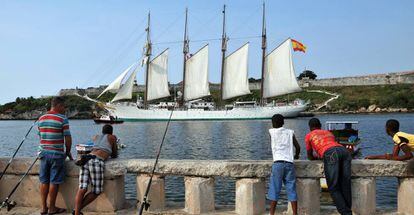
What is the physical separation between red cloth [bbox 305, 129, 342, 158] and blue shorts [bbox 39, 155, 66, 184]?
4.21m

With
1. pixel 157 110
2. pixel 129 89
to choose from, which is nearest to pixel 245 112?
pixel 157 110

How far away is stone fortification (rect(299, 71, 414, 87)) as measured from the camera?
455 ft

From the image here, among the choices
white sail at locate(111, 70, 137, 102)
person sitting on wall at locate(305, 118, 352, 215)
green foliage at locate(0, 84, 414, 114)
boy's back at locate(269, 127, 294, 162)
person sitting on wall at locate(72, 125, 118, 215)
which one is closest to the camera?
person sitting on wall at locate(305, 118, 352, 215)

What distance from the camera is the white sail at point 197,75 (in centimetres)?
9838

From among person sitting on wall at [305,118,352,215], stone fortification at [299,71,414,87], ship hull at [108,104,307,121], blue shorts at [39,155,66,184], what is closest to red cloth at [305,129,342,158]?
person sitting on wall at [305,118,352,215]

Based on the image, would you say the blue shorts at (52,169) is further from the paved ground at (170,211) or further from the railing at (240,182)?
the paved ground at (170,211)

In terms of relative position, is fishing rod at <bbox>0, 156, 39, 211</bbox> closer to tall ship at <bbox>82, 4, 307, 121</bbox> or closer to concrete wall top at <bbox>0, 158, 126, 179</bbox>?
concrete wall top at <bbox>0, 158, 126, 179</bbox>

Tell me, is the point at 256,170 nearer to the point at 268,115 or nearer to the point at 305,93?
the point at 268,115

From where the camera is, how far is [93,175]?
22.5 ft

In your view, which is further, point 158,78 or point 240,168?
point 158,78

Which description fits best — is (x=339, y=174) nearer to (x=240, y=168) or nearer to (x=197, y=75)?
(x=240, y=168)

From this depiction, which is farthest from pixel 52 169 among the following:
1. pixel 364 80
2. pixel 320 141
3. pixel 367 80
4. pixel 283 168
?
pixel 364 80

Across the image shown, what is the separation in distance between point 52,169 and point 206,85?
9154cm

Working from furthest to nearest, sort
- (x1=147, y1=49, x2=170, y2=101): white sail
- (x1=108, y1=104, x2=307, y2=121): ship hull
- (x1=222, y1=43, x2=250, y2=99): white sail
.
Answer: (x1=108, y1=104, x2=307, y2=121): ship hull < (x1=147, y1=49, x2=170, y2=101): white sail < (x1=222, y1=43, x2=250, y2=99): white sail
